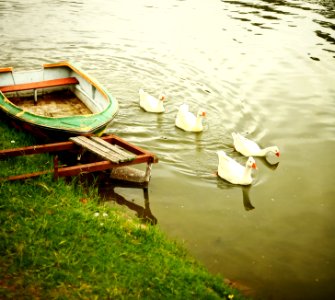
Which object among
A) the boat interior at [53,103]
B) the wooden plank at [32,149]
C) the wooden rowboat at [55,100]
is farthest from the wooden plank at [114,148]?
the boat interior at [53,103]

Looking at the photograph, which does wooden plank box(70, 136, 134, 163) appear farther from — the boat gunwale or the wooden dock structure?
the boat gunwale

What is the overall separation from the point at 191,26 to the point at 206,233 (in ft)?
50.6

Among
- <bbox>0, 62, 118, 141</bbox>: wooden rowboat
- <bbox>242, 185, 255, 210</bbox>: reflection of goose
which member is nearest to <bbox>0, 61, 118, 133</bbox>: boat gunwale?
<bbox>0, 62, 118, 141</bbox>: wooden rowboat

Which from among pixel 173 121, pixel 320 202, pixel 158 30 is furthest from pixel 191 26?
pixel 320 202

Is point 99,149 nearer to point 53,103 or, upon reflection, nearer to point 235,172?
point 235,172

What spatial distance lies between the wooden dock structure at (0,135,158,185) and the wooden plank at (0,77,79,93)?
2.75m

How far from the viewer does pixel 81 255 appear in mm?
4430

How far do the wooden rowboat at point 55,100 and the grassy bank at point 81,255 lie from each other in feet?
4.95

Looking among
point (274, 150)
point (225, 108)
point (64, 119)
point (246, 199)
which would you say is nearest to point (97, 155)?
point (64, 119)

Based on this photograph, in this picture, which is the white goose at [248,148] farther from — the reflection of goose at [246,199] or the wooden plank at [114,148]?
the wooden plank at [114,148]

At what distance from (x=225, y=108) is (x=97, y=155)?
5288mm

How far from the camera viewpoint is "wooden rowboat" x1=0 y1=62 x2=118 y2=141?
6.87 metres

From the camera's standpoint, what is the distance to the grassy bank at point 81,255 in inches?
158

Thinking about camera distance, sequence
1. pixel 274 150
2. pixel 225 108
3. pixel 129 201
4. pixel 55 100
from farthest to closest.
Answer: pixel 225 108
pixel 55 100
pixel 274 150
pixel 129 201
